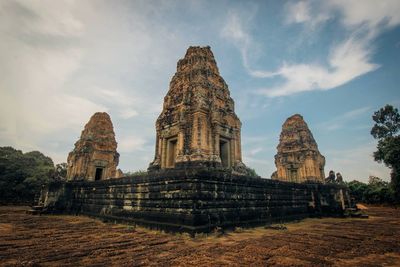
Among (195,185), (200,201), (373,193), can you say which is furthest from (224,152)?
(373,193)

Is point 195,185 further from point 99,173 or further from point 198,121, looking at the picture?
point 99,173

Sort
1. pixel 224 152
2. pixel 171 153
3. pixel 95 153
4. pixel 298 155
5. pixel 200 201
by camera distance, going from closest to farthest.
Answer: pixel 200 201
pixel 171 153
pixel 224 152
pixel 95 153
pixel 298 155

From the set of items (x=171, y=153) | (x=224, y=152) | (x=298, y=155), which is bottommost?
(x=171, y=153)

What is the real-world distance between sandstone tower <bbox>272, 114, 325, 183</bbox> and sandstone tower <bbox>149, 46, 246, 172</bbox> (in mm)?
9498

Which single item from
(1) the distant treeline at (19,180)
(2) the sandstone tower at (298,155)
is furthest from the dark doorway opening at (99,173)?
(2) the sandstone tower at (298,155)

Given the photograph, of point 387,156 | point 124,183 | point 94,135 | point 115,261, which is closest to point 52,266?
point 115,261

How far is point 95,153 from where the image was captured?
1872 centimetres

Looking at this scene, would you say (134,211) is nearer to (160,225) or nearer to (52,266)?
(160,225)

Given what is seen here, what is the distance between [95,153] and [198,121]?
12.5 m

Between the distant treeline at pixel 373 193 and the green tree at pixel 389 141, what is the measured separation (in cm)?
218

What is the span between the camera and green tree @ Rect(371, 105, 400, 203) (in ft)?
73.0

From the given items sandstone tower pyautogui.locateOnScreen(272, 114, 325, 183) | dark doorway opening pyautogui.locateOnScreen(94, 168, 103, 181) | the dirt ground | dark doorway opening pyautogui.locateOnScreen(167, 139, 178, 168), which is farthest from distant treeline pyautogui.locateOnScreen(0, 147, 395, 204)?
the dirt ground

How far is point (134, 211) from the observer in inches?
353

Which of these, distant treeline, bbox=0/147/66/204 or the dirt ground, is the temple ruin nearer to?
the dirt ground
